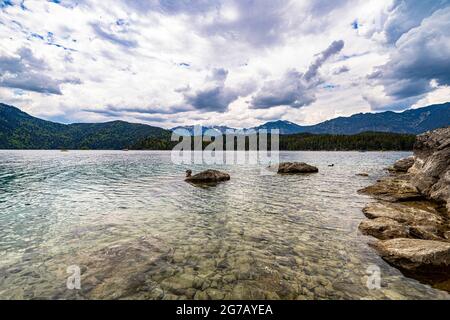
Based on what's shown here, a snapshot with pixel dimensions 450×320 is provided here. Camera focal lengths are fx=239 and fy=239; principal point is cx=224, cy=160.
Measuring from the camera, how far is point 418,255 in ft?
32.5

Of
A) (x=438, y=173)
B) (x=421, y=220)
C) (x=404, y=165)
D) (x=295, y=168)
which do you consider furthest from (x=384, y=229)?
(x=404, y=165)

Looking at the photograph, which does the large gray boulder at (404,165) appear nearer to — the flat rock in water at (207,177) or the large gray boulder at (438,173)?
the large gray boulder at (438,173)

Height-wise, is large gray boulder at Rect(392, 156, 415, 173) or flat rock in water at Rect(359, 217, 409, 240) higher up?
large gray boulder at Rect(392, 156, 415, 173)

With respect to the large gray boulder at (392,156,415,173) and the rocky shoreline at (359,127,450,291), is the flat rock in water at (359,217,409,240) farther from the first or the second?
the large gray boulder at (392,156,415,173)

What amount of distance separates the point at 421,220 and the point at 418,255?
7313mm

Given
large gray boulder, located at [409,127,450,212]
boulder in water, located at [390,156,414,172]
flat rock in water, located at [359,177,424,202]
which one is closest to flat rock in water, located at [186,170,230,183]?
flat rock in water, located at [359,177,424,202]

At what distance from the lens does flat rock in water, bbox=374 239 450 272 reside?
9.55 meters

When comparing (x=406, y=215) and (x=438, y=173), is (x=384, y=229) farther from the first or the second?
(x=438, y=173)

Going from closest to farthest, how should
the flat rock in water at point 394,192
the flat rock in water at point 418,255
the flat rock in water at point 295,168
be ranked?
the flat rock in water at point 418,255 → the flat rock in water at point 394,192 → the flat rock in water at point 295,168

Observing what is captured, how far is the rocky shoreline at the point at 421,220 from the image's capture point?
9.62 m

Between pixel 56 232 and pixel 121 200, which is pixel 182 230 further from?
pixel 121 200

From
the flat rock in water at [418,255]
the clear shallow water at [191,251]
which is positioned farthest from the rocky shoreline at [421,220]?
the clear shallow water at [191,251]
